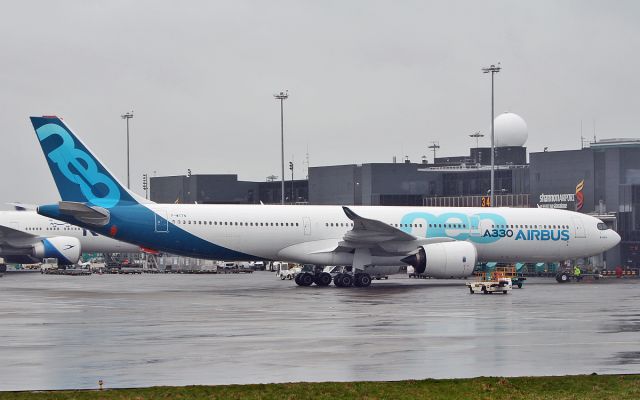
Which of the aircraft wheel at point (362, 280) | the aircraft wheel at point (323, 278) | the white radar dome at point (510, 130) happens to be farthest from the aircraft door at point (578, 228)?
the white radar dome at point (510, 130)

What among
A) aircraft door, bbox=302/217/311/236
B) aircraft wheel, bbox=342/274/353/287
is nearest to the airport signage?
aircraft wheel, bbox=342/274/353/287

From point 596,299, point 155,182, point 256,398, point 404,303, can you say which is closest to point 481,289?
point 596,299

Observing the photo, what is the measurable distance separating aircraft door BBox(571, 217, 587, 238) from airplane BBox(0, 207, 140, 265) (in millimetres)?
34342

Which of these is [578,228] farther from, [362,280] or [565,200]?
[565,200]

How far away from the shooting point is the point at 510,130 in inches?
4385

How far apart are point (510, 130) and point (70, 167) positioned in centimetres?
6911

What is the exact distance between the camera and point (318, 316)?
33031 millimetres

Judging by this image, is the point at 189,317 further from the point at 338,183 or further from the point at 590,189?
the point at 338,183

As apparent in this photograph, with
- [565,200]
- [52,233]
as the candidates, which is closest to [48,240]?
[52,233]

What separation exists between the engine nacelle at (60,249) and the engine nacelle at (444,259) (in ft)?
109

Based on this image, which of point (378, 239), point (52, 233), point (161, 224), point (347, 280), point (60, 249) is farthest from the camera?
point (52, 233)

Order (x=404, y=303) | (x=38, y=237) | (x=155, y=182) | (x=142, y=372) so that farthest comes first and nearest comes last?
(x=155, y=182) → (x=38, y=237) → (x=404, y=303) → (x=142, y=372)

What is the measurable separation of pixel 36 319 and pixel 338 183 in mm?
81421

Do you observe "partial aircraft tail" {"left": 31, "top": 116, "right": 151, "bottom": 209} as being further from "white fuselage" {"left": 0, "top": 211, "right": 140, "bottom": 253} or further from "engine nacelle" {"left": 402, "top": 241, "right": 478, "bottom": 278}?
"white fuselage" {"left": 0, "top": 211, "right": 140, "bottom": 253}
